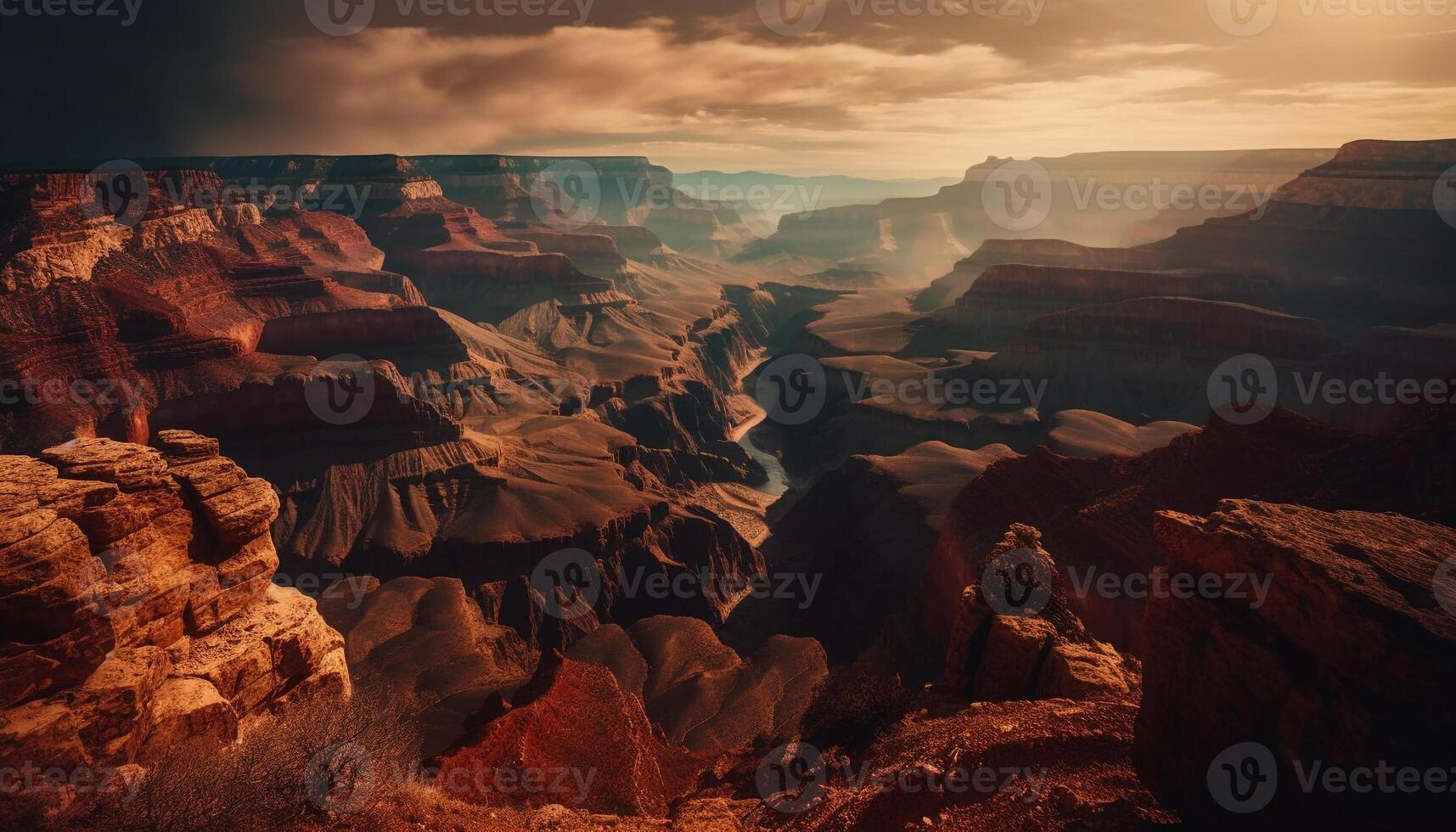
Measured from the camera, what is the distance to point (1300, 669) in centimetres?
1183

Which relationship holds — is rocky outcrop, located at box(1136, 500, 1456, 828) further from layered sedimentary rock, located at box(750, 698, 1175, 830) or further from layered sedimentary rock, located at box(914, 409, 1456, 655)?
layered sedimentary rock, located at box(914, 409, 1456, 655)

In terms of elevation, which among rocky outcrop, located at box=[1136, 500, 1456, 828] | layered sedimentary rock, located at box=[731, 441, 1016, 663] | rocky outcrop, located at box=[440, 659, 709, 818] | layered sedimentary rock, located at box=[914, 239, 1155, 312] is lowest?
layered sedimentary rock, located at box=[731, 441, 1016, 663]

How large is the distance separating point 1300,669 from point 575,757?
18.2m

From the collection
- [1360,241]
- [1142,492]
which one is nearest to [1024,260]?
[1360,241]

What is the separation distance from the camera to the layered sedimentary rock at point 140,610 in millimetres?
14102

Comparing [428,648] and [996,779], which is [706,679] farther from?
[996,779]

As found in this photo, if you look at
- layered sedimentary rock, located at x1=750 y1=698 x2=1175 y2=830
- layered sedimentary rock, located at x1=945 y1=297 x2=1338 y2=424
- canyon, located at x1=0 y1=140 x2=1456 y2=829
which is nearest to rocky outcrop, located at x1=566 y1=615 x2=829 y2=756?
canyon, located at x1=0 y1=140 x2=1456 y2=829

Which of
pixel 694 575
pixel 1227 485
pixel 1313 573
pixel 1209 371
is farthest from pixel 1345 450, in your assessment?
pixel 1209 371

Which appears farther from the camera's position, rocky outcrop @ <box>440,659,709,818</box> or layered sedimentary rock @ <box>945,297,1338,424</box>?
layered sedimentary rock @ <box>945,297,1338,424</box>

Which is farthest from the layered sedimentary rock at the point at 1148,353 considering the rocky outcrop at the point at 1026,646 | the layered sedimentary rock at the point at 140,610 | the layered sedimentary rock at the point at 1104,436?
the layered sedimentary rock at the point at 140,610

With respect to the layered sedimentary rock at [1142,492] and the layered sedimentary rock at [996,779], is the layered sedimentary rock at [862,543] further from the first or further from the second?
the layered sedimentary rock at [996,779]

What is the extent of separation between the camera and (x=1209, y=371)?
8525 cm

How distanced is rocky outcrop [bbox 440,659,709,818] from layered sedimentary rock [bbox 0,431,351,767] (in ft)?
17.8

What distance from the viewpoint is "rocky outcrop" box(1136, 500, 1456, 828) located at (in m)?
10.5
